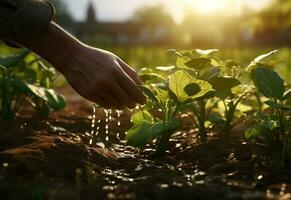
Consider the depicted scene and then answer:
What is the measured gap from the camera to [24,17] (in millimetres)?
1984

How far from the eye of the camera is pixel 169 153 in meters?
2.33

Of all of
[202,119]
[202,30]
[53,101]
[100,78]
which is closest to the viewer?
[100,78]

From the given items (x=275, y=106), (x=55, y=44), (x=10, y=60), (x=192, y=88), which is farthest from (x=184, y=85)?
(x=10, y=60)

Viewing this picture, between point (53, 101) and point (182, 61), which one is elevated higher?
point (182, 61)

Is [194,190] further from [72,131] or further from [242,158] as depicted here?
[72,131]

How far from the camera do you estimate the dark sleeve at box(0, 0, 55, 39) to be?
1.98 m

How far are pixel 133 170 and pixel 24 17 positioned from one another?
0.74 meters

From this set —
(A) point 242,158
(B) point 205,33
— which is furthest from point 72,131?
(B) point 205,33

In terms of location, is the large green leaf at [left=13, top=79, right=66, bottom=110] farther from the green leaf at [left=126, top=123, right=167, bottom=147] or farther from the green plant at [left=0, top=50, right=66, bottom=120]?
the green leaf at [left=126, top=123, right=167, bottom=147]

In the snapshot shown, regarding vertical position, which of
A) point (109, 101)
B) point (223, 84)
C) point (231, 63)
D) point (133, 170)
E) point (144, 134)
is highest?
point (231, 63)

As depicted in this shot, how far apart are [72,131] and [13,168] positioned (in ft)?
3.37

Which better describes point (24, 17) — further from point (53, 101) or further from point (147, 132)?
point (53, 101)

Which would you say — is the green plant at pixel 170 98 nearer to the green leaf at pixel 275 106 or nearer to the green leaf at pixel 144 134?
the green leaf at pixel 144 134

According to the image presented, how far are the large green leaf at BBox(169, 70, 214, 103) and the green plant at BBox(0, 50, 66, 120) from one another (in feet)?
2.99
